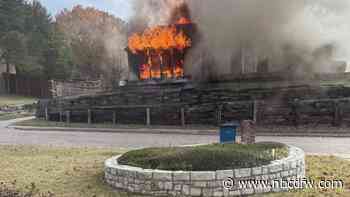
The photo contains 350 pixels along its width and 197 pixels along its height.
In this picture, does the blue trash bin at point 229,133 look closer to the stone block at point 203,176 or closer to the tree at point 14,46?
the stone block at point 203,176

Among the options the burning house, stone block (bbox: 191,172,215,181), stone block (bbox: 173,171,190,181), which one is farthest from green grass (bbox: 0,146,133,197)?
the burning house

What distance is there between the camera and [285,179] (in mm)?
7789

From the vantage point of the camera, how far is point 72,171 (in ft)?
30.7

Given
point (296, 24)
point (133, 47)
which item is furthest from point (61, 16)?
point (296, 24)

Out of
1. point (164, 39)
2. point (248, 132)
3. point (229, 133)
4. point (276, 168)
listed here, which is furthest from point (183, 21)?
point (276, 168)

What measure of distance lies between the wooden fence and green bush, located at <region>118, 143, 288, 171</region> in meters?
46.7

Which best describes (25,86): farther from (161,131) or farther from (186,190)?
(186,190)

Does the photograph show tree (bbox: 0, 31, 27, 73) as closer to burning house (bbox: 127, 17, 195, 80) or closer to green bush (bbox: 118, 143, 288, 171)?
burning house (bbox: 127, 17, 195, 80)

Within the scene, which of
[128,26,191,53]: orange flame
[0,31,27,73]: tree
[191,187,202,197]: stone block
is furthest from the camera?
[0,31,27,73]: tree

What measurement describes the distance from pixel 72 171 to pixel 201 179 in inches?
137

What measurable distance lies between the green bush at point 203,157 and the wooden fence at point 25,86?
46697mm

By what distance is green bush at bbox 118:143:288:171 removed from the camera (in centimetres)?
754

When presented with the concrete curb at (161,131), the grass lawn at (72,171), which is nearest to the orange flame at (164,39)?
the concrete curb at (161,131)

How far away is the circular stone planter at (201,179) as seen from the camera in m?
7.24
